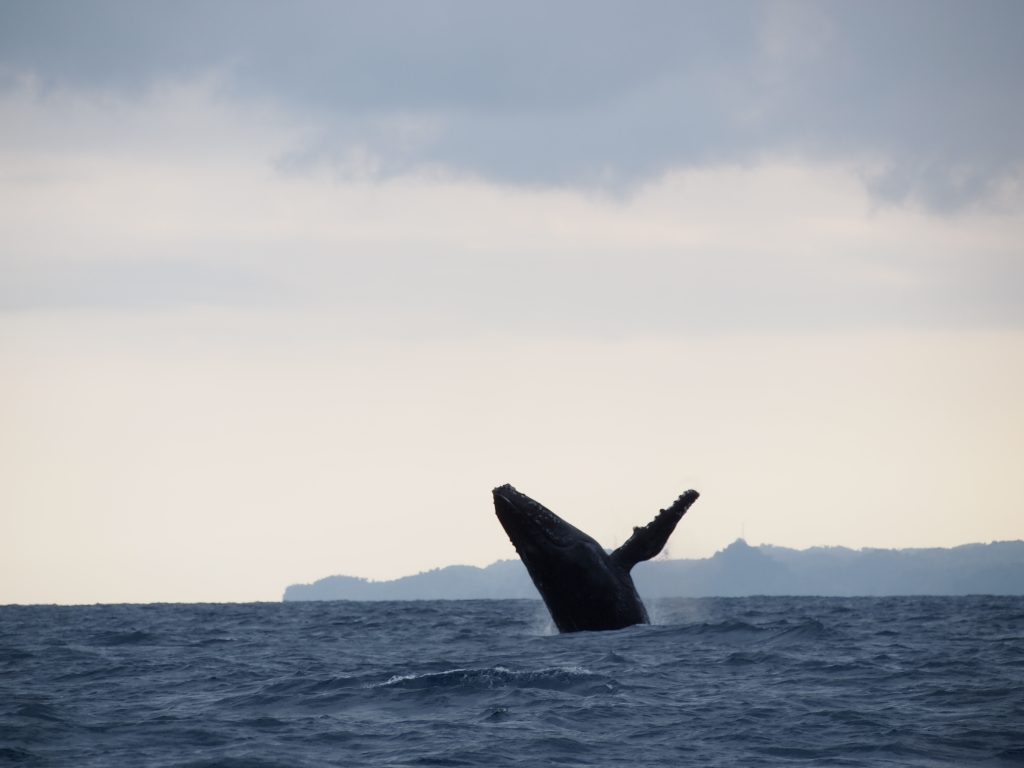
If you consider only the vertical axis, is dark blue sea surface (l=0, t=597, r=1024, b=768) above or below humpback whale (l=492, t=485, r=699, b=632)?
below

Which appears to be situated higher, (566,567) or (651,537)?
(651,537)

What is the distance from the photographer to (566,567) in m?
17.7

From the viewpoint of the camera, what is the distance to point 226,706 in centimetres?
1391

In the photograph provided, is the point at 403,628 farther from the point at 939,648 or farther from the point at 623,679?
the point at 623,679

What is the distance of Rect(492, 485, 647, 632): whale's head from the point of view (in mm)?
17328

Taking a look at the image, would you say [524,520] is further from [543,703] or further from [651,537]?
[543,703]

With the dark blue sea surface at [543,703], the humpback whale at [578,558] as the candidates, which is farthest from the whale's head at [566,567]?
the dark blue sea surface at [543,703]

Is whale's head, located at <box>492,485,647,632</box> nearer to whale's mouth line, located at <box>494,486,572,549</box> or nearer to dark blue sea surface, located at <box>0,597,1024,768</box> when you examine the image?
whale's mouth line, located at <box>494,486,572,549</box>

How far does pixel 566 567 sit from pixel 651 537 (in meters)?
1.36

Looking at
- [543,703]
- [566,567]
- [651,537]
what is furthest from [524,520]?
[543,703]

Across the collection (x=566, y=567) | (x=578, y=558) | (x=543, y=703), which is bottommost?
(x=543, y=703)

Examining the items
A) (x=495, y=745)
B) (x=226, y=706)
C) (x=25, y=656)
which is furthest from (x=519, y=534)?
(x=25, y=656)

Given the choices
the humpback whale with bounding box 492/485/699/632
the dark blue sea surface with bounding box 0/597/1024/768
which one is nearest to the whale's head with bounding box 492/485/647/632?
the humpback whale with bounding box 492/485/699/632

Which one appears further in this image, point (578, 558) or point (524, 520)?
point (578, 558)
